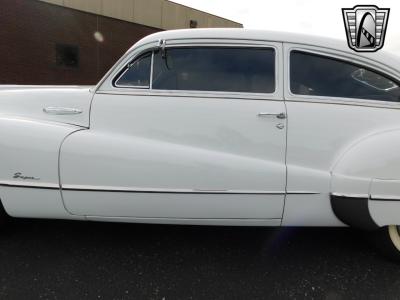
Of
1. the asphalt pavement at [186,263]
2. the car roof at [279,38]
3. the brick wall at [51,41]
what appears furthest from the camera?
the brick wall at [51,41]

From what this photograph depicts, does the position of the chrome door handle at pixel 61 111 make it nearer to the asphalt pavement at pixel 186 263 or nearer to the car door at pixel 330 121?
the asphalt pavement at pixel 186 263

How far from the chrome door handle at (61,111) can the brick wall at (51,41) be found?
11.4 metres

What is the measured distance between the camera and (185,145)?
2.47 m

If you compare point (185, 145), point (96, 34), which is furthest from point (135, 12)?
point (185, 145)

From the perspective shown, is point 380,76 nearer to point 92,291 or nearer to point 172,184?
point 172,184

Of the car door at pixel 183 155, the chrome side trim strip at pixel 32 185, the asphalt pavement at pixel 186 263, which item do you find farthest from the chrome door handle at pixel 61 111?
the asphalt pavement at pixel 186 263

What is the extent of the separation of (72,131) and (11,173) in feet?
1.73

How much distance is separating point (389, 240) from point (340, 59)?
4.56ft

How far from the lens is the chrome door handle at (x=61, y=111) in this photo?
256 cm

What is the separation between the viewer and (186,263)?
267 cm

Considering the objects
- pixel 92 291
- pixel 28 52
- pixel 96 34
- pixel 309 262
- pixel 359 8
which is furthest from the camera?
pixel 96 34

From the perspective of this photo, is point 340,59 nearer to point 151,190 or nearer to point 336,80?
point 336,80

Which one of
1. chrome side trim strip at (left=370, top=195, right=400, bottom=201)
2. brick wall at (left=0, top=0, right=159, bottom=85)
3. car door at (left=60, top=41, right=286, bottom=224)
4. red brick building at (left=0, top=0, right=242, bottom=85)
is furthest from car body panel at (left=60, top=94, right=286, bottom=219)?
red brick building at (left=0, top=0, right=242, bottom=85)

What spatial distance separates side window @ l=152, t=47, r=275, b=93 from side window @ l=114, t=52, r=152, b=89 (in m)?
0.07
